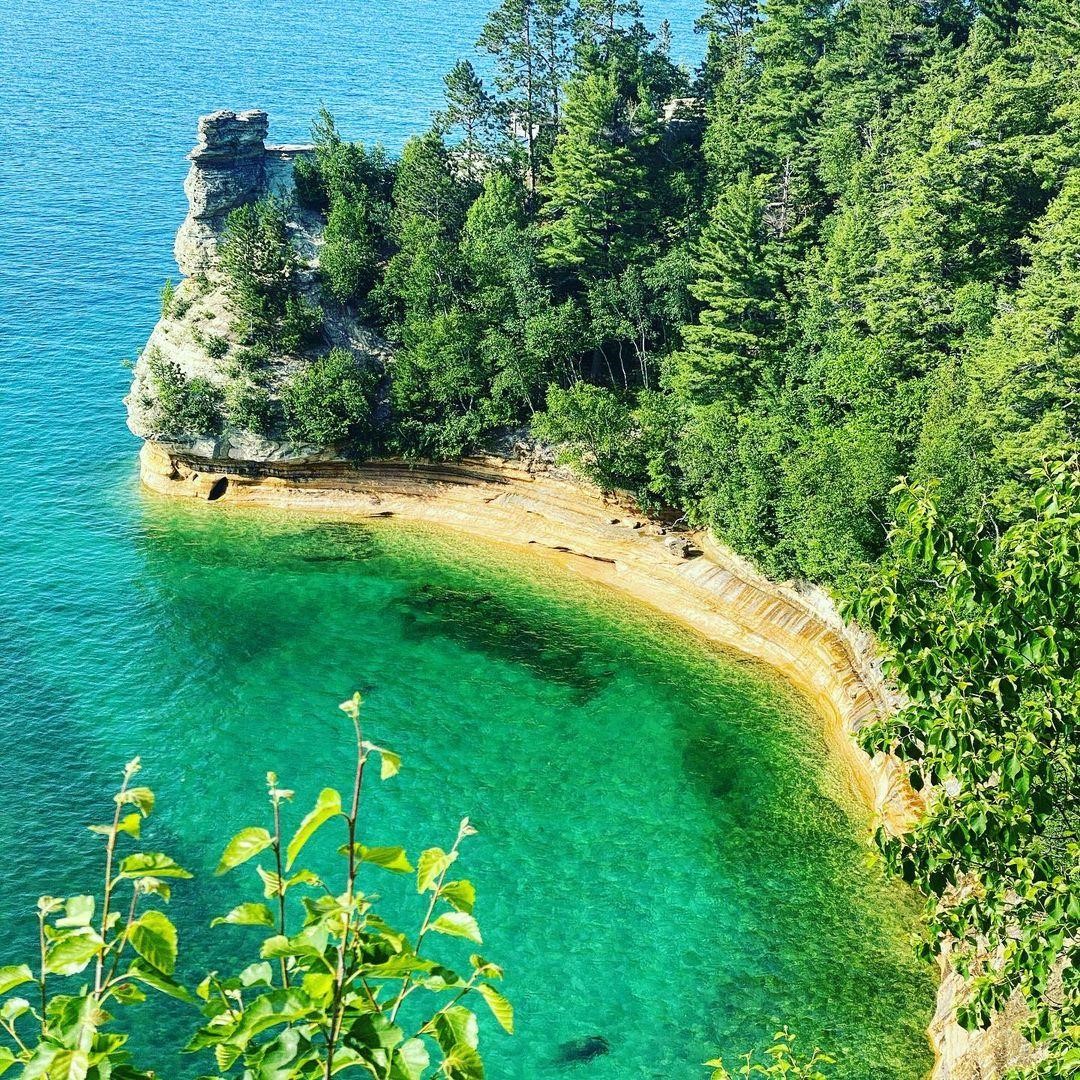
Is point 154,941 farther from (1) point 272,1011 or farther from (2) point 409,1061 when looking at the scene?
(2) point 409,1061

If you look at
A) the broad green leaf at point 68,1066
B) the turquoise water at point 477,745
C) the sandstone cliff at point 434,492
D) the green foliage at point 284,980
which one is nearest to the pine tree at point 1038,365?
the sandstone cliff at point 434,492

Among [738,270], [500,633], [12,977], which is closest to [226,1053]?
[12,977]

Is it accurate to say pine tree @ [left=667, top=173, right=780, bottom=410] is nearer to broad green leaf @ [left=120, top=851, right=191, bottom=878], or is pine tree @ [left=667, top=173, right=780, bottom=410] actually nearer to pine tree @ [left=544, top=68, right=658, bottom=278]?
pine tree @ [left=544, top=68, right=658, bottom=278]

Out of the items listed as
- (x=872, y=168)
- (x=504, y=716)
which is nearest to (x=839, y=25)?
(x=872, y=168)

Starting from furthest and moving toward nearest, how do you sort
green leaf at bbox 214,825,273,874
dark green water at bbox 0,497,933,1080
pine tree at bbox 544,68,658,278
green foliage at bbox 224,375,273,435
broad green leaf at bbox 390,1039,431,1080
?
1. green foliage at bbox 224,375,273,435
2. pine tree at bbox 544,68,658,278
3. dark green water at bbox 0,497,933,1080
4. green leaf at bbox 214,825,273,874
5. broad green leaf at bbox 390,1039,431,1080

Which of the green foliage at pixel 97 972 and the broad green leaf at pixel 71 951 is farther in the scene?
the broad green leaf at pixel 71 951

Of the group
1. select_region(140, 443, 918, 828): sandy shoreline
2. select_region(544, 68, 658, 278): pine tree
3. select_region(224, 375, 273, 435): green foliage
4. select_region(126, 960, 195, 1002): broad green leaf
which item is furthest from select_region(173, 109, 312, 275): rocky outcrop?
select_region(126, 960, 195, 1002): broad green leaf

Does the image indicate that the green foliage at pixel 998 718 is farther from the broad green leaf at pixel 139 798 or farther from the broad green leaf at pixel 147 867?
the broad green leaf at pixel 139 798
